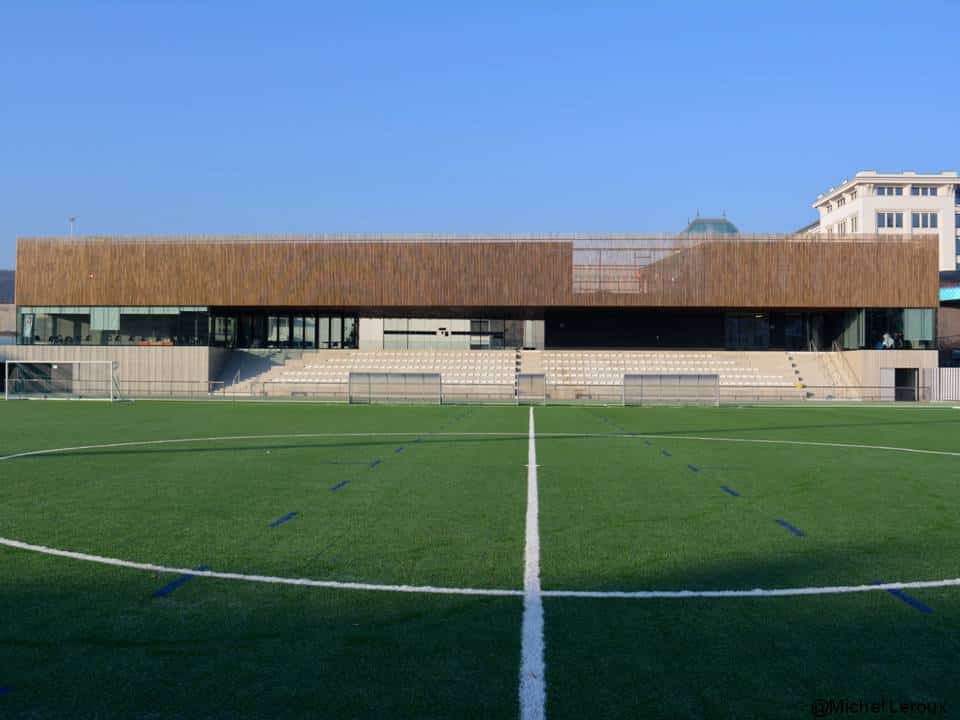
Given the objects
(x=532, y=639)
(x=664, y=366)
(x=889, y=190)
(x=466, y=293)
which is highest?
(x=889, y=190)

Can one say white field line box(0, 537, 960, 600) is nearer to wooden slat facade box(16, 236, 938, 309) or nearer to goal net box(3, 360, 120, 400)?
goal net box(3, 360, 120, 400)

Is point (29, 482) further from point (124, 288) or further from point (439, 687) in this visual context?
point (124, 288)

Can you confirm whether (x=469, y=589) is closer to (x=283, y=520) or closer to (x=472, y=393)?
(x=283, y=520)

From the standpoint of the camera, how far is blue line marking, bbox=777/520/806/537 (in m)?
9.56

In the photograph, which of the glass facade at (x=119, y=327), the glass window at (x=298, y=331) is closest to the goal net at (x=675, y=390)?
the glass window at (x=298, y=331)

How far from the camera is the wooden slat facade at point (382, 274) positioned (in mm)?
60625

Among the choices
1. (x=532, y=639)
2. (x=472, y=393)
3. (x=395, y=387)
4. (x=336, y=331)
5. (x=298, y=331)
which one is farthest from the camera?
(x=336, y=331)

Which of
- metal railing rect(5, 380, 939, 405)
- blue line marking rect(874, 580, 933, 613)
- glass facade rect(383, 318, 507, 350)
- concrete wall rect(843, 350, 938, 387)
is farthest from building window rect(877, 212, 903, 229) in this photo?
blue line marking rect(874, 580, 933, 613)

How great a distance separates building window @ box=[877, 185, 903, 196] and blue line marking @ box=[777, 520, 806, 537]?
134 m

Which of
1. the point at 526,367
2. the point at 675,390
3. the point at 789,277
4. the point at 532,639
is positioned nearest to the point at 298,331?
the point at 526,367

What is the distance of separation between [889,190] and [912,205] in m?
3.85

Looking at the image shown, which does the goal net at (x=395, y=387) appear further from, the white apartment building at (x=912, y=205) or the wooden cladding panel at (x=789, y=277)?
the white apartment building at (x=912, y=205)

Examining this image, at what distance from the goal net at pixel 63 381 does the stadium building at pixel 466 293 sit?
53.7 inches

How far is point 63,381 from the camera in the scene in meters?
54.0
